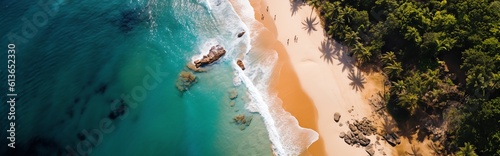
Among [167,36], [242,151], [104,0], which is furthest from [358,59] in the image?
[104,0]

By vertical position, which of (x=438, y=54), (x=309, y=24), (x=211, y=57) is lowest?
(x=438, y=54)

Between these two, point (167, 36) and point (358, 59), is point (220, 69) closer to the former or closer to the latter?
point (167, 36)

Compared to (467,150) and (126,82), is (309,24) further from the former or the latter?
(126,82)

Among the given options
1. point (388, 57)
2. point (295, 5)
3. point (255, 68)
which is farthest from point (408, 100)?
point (295, 5)

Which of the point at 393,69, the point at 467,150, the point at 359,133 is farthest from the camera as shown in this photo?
the point at 393,69

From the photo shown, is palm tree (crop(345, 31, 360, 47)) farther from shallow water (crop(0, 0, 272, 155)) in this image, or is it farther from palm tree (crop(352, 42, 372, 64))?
shallow water (crop(0, 0, 272, 155))

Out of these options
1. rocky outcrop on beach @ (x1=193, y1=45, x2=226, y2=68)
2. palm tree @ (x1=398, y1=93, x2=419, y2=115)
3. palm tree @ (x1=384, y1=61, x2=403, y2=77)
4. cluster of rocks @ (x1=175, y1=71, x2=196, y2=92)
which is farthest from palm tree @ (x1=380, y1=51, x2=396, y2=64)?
cluster of rocks @ (x1=175, y1=71, x2=196, y2=92)
